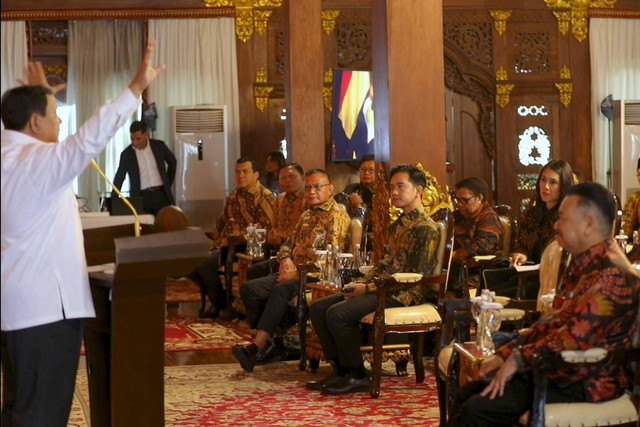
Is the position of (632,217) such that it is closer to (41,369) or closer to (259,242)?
(259,242)

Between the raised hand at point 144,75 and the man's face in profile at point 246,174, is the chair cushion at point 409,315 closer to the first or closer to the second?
the raised hand at point 144,75

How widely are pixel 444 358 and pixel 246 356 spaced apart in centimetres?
230

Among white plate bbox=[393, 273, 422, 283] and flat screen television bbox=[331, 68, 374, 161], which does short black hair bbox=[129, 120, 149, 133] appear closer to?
flat screen television bbox=[331, 68, 374, 161]

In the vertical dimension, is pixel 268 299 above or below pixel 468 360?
below

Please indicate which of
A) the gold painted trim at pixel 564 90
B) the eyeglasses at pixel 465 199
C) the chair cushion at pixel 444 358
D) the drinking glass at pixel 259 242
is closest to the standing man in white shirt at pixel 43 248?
the chair cushion at pixel 444 358

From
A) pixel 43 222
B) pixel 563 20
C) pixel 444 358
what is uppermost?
pixel 563 20

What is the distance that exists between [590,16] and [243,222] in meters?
6.02

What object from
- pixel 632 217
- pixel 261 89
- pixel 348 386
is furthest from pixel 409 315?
pixel 261 89

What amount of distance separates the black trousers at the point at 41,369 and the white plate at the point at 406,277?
259 cm

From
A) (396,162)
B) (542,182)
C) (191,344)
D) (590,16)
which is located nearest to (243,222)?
(191,344)

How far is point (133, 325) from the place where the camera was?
11.3 ft

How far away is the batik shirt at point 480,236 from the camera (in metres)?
7.31

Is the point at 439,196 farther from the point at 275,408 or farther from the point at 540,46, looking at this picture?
the point at 540,46

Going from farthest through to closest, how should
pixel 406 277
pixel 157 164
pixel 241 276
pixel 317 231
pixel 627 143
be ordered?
pixel 627 143 → pixel 157 164 → pixel 241 276 → pixel 317 231 → pixel 406 277
